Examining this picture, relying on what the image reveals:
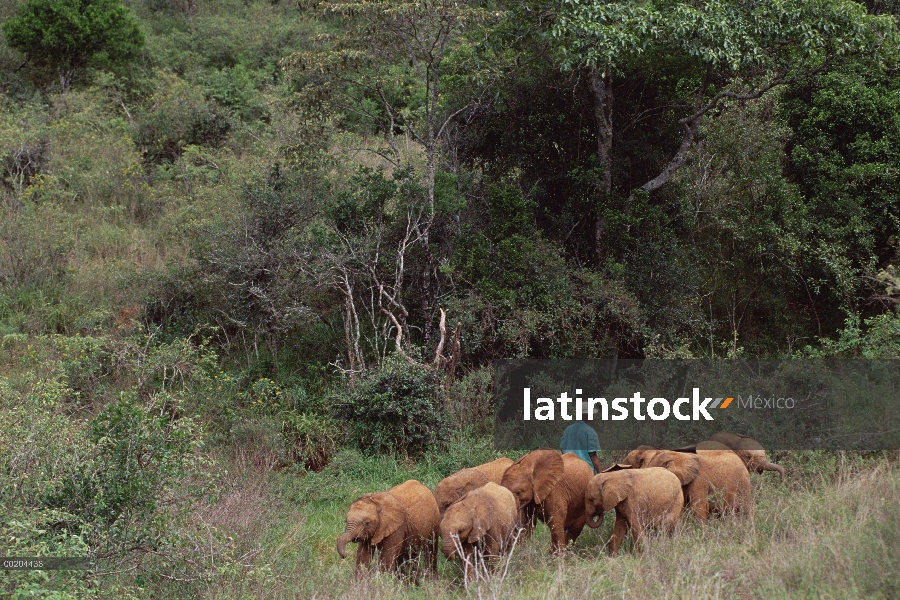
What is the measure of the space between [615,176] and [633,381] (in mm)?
3907

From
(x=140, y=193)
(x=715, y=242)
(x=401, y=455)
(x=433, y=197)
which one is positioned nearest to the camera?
(x=401, y=455)

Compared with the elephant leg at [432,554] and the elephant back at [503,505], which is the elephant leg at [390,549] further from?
the elephant back at [503,505]

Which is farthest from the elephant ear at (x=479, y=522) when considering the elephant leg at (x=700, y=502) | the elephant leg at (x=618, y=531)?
the elephant leg at (x=700, y=502)

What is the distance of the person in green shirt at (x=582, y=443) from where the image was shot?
10352 millimetres

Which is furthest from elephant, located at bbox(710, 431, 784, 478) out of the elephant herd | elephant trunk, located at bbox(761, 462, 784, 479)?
the elephant herd

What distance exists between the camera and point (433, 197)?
14867 millimetres

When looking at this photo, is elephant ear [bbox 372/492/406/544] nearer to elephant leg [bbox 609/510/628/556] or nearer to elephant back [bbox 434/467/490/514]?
elephant back [bbox 434/467/490/514]

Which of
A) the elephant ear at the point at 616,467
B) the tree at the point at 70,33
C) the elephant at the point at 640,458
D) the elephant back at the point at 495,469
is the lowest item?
the elephant back at the point at 495,469

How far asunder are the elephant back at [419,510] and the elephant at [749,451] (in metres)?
3.63

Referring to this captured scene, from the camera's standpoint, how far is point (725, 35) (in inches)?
536

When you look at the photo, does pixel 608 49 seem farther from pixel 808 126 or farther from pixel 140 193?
pixel 140 193

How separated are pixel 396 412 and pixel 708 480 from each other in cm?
469

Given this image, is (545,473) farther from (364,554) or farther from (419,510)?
(364,554)

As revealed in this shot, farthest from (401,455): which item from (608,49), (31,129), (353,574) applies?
(31,129)
